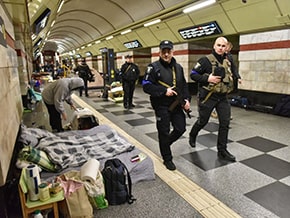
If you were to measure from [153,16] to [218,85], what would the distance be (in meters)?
6.27

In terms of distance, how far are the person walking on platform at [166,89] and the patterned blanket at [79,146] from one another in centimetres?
84

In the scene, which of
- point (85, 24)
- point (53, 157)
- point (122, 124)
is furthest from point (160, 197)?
point (85, 24)

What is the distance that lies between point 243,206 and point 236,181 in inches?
20.1

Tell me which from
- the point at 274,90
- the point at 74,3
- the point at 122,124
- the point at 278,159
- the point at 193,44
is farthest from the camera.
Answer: the point at 74,3

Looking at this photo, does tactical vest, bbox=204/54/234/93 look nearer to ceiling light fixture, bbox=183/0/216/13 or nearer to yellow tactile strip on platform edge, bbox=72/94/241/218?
yellow tactile strip on platform edge, bbox=72/94/241/218

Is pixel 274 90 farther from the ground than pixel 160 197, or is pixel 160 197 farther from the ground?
pixel 274 90

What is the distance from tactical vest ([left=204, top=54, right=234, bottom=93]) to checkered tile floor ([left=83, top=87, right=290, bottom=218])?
41.7 inches

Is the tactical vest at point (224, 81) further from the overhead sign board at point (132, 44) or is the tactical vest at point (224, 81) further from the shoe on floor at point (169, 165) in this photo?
the overhead sign board at point (132, 44)

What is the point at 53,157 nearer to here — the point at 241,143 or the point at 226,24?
the point at 241,143

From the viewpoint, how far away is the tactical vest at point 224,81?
311 centimetres

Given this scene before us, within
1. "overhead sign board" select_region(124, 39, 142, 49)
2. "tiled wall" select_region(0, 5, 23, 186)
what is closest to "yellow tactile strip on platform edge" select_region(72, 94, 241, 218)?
"tiled wall" select_region(0, 5, 23, 186)

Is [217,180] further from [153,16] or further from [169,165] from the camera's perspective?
[153,16]

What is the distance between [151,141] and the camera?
429cm

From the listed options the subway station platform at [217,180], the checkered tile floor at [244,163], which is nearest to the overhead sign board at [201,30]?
the checkered tile floor at [244,163]
